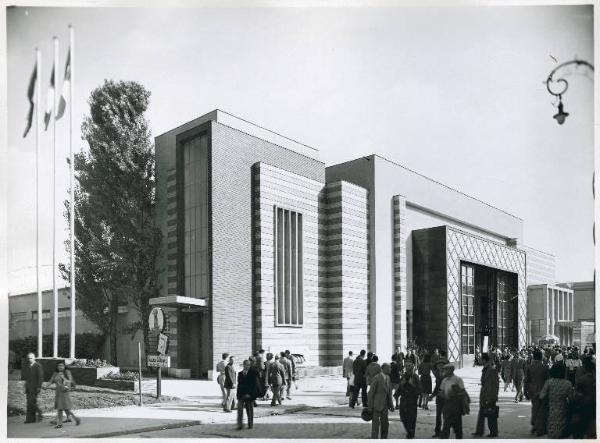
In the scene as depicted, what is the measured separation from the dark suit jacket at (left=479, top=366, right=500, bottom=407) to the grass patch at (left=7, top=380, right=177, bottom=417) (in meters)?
10.2

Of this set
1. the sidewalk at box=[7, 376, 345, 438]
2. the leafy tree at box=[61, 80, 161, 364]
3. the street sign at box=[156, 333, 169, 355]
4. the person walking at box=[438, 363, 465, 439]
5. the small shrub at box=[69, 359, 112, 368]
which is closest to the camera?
the person walking at box=[438, 363, 465, 439]

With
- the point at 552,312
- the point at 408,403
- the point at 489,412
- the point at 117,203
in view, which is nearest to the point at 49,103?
the point at 117,203

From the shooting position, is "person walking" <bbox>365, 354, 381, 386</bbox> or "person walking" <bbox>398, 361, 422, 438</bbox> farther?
"person walking" <bbox>365, 354, 381, 386</bbox>

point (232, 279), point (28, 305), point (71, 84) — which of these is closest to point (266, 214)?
point (232, 279)

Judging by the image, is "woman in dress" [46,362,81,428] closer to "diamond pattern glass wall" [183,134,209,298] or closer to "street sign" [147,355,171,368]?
"street sign" [147,355,171,368]

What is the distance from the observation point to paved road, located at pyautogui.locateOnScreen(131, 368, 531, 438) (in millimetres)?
14391

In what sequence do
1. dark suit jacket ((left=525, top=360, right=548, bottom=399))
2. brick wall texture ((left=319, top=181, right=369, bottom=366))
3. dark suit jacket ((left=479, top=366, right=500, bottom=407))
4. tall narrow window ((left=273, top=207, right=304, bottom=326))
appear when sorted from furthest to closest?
brick wall texture ((left=319, top=181, right=369, bottom=366)) → tall narrow window ((left=273, top=207, right=304, bottom=326)) → dark suit jacket ((left=525, top=360, right=548, bottom=399)) → dark suit jacket ((left=479, top=366, right=500, bottom=407))

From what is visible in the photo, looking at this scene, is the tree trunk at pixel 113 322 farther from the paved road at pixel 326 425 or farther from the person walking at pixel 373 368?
the person walking at pixel 373 368

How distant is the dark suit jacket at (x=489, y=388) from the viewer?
13781 millimetres

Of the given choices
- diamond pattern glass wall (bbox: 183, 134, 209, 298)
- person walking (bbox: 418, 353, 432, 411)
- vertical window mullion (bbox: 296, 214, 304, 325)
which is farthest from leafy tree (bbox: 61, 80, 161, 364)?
person walking (bbox: 418, 353, 432, 411)

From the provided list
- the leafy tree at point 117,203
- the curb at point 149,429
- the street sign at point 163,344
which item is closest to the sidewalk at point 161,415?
the curb at point 149,429

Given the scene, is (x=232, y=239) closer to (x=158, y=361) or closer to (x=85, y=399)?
(x=158, y=361)

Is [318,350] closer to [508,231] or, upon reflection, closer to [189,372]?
[189,372]

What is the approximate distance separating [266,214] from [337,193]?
589 cm
